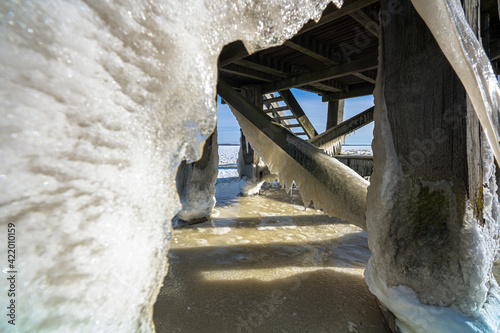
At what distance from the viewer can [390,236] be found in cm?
129

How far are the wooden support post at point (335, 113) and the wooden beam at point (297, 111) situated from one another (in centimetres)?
68

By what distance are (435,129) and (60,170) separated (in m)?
1.65

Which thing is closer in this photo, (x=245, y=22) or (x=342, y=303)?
(x=245, y=22)

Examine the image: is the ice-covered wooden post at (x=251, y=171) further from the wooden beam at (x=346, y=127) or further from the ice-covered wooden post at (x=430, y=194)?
the ice-covered wooden post at (x=430, y=194)

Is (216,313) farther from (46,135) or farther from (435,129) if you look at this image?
(435,129)

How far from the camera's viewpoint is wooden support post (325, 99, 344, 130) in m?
5.89

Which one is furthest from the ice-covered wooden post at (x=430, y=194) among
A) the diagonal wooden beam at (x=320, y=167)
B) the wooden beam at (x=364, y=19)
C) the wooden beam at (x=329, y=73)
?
the wooden beam at (x=329, y=73)

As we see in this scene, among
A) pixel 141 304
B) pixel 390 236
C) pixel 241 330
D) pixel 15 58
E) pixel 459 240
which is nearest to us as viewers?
pixel 15 58

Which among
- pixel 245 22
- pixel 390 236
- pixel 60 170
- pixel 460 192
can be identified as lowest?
pixel 390 236

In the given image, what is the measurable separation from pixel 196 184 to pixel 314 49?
293 cm

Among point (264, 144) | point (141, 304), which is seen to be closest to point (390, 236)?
point (141, 304)

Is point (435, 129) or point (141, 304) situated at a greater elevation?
point (435, 129)

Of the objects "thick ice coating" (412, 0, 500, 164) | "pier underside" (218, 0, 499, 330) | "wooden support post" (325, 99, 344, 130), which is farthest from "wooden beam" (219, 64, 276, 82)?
"thick ice coating" (412, 0, 500, 164)

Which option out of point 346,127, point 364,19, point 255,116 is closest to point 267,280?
point 255,116
